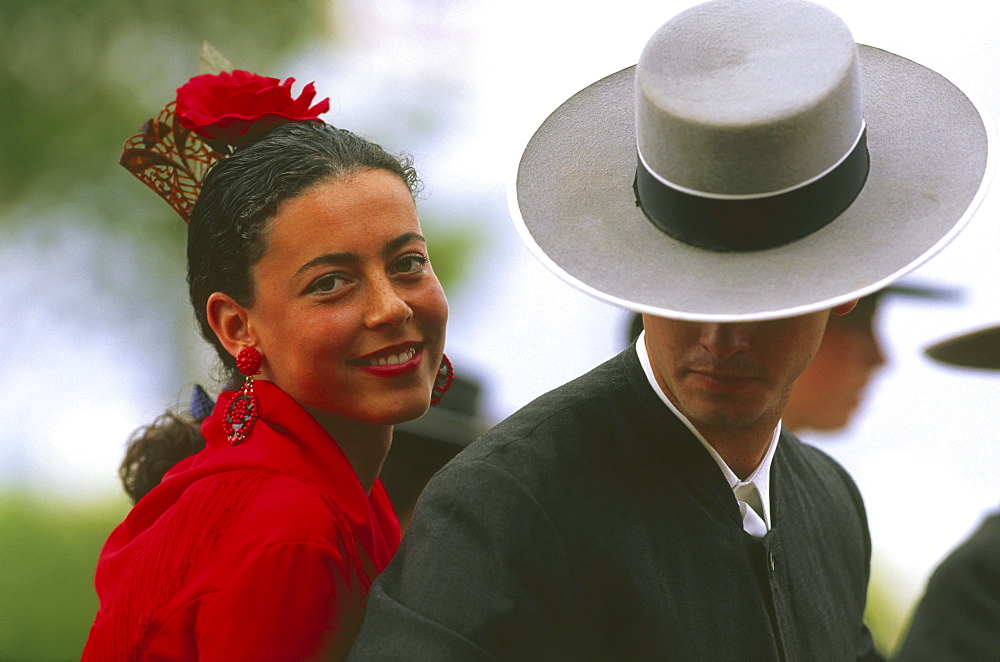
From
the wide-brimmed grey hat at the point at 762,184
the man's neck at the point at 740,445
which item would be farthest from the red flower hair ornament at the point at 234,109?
the man's neck at the point at 740,445

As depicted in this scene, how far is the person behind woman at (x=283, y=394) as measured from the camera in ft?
4.76

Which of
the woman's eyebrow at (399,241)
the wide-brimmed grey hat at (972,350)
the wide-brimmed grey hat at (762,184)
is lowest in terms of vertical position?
the wide-brimmed grey hat at (972,350)

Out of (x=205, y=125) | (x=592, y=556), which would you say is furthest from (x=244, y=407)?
(x=592, y=556)

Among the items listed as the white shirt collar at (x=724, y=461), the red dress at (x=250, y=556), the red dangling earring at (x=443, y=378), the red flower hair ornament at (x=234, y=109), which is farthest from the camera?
the red dangling earring at (x=443, y=378)

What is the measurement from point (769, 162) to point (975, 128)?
36 cm

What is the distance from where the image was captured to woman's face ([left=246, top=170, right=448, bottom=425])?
1650 millimetres

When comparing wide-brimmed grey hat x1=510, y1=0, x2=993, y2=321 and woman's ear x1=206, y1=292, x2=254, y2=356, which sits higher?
wide-brimmed grey hat x1=510, y1=0, x2=993, y2=321

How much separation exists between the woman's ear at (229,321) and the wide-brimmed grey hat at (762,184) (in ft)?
1.91

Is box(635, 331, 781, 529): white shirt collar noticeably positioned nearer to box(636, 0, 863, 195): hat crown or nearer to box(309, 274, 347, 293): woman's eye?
box(636, 0, 863, 195): hat crown

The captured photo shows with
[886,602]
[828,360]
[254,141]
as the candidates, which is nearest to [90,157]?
[254,141]

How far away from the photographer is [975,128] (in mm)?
1403

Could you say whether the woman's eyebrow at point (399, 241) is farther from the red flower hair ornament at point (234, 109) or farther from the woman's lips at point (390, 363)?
the red flower hair ornament at point (234, 109)

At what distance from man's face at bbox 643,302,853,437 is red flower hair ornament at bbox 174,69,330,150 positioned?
80 cm

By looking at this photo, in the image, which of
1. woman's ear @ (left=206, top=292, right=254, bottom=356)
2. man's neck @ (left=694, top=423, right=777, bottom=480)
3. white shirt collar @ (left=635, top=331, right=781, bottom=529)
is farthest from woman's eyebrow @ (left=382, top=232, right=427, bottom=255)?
man's neck @ (left=694, top=423, right=777, bottom=480)
